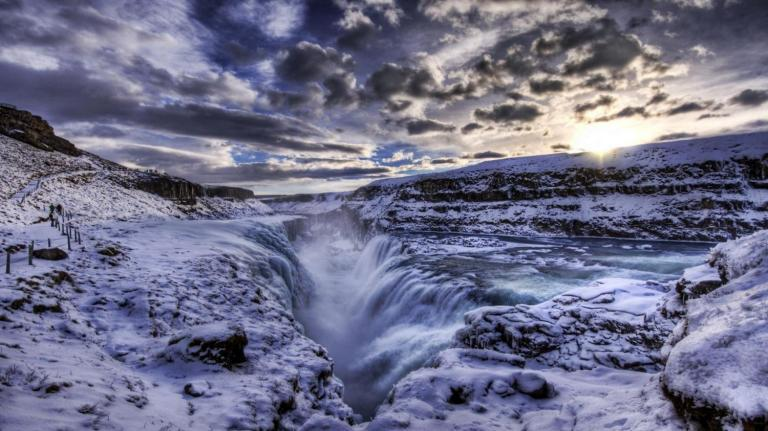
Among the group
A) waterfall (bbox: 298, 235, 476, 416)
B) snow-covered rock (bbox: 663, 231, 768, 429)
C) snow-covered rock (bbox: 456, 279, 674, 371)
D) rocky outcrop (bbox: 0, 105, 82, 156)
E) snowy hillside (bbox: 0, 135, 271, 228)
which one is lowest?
waterfall (bbox: 298, 235, 476, 416)

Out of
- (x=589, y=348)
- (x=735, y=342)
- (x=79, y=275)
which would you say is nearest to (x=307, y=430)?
(x=735, y=342)

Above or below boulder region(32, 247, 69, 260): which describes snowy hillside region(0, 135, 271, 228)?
above

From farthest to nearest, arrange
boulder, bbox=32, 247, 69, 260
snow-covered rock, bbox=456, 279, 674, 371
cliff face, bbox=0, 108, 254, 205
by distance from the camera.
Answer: cliff face, bbox=0, 108, 254, 205 < boulder, bbox=32, 247, 69, 260 < snow-covered rock, bbox=456, 279, 674, 371

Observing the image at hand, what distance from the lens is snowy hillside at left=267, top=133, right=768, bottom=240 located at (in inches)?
1817

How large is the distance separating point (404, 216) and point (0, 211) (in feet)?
197

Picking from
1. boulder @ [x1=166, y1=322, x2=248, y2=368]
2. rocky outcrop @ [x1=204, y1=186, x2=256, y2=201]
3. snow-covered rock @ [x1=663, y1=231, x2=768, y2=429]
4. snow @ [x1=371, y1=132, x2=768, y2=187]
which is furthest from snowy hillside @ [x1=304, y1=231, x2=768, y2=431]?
rocky outcrop @ [x1=204, y1=186, x2=256, y2=201]

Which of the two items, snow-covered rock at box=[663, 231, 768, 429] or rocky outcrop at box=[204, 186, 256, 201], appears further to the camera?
rocky outcrop at box=[204, 186, 256, 201]

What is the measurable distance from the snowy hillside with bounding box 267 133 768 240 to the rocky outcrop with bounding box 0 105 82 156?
5699 cm

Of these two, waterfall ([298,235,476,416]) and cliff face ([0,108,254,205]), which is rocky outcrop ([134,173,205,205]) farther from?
waterfall ([298,235,476,416])

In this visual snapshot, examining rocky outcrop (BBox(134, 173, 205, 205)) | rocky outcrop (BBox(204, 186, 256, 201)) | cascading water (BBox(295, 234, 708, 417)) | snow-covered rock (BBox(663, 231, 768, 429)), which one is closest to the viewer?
snow-covered rock (BBox(663, 231, 768, 429))

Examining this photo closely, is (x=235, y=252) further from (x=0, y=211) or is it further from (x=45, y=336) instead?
(x=0, y=211)

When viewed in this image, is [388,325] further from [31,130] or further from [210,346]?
[31,130]

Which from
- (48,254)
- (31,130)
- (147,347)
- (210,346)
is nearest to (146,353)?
(147,347)

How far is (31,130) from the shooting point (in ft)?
172
